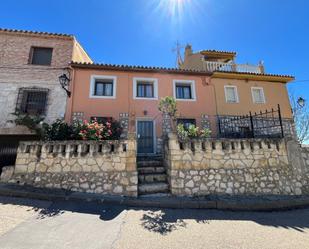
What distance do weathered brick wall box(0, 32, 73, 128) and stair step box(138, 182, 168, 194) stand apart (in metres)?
6.10

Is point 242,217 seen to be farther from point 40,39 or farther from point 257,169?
point 40,39

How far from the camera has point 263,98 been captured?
11.3m

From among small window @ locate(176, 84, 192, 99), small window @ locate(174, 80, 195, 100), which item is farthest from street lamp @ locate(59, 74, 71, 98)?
small window @ locate(176, 84, 192, 99)

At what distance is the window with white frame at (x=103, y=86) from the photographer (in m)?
9.75

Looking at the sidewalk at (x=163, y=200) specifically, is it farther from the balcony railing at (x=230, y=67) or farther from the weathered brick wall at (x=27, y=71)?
the balcony railing at (x=230, y=67)

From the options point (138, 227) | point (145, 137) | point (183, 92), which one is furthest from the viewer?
point (183, 92)

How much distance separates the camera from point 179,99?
1037 centimetres

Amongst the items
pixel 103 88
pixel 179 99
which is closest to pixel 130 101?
pixel 103 88

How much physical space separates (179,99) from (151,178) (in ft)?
18.9

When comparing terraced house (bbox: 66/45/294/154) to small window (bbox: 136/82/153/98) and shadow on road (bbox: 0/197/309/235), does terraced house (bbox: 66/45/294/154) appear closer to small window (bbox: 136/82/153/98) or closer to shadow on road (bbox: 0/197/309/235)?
small window (bbox: 136/82/153/98)

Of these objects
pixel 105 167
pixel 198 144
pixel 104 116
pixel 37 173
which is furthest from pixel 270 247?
pixel 104 116

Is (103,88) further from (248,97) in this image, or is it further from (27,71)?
(248,97)

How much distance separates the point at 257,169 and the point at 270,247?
3.22 meters

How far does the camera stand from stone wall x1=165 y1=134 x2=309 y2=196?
5539 millimetres
